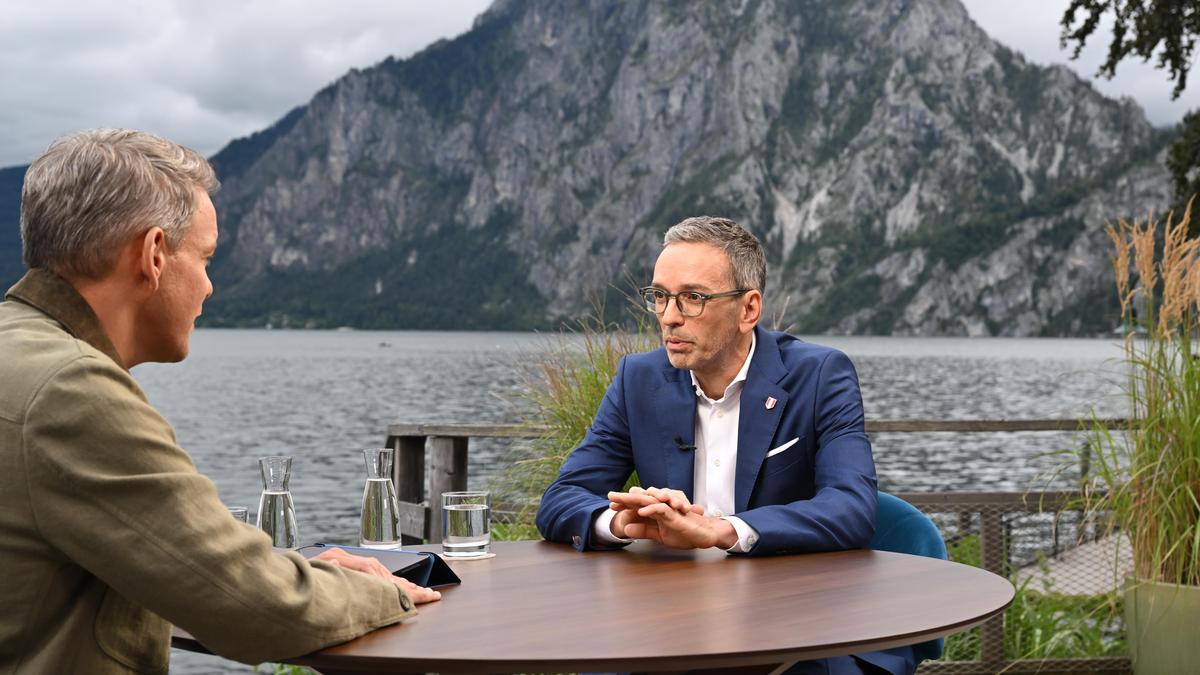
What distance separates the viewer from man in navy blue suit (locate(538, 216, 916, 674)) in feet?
→ 8.88

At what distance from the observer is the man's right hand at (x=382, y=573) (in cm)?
185

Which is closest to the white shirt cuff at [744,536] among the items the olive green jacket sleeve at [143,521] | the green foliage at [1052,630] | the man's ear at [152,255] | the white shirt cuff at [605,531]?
the white shirt cuff at [605,531]

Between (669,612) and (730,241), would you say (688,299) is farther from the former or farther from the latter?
(669,612)

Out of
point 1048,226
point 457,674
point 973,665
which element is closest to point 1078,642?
point 973,665

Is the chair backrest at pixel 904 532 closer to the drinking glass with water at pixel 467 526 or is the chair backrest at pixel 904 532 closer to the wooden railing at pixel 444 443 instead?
the drinking glass with water at pixel 467 526

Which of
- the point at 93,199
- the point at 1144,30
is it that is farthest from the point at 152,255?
the point at 1144,30

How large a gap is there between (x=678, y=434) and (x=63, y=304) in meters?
1.55

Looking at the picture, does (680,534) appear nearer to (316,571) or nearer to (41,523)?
(316,571)

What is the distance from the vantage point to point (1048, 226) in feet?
463

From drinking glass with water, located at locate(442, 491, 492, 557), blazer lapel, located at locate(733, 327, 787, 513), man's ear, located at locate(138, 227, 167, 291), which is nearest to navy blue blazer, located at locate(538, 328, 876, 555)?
blazer lapel, located at locate(733, 327, 787, 513)

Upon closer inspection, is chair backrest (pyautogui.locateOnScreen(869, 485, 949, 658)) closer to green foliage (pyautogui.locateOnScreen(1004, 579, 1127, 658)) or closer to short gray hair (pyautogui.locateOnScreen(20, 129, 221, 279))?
short gray hair (pyautogui.locateOnScreen(20, 129, 221, 279))

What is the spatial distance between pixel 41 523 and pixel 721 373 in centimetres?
174

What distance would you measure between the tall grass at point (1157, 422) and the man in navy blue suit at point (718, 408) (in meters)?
1.48

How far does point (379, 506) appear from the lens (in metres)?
2.23
